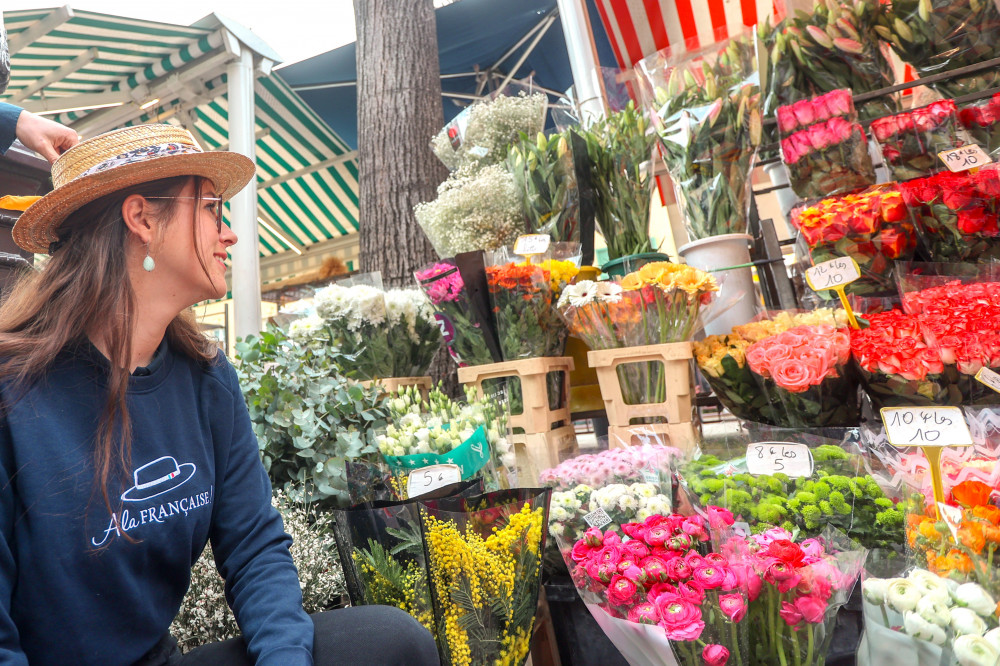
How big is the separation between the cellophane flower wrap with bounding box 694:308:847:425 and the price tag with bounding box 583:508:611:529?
61 cm

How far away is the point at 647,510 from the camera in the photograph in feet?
4.25

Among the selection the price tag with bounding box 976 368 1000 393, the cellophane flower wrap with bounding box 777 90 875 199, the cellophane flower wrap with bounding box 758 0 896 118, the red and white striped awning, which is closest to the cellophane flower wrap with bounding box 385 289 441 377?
the cellophane flower wrap with bounding box 777 90 875 199

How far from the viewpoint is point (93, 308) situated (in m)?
1.03

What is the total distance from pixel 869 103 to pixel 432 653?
2048mm

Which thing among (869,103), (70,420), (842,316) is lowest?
(842,316)

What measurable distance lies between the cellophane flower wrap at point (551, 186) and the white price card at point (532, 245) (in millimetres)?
172

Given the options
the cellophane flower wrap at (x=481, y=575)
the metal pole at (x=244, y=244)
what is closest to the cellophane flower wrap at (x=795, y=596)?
the cellophane flower wrap at (x=481, y=575)

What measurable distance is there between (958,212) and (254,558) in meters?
1.84

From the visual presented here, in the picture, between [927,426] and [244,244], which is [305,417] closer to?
[927,426]

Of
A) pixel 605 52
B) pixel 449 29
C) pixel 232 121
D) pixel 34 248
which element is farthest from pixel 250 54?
pixel 34 248

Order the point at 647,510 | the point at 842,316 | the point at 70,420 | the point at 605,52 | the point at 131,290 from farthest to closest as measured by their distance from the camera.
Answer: the point at 605,52 → the point at 842,316 → the point at 647,510 → the point at 131,290 → the point at 70,420

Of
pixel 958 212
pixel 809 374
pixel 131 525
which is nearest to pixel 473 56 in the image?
pixel 958 212

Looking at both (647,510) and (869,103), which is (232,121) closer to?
(869,103)

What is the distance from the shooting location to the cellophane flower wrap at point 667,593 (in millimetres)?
970
